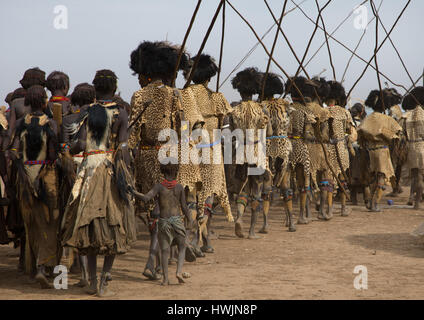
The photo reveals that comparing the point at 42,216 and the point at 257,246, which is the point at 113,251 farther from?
the point at 257,246

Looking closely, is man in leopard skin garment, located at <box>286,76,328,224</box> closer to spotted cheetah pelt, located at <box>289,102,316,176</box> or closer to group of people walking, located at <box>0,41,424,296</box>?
spotted cheetah pelt, located at <box>289,102,316,176</box>

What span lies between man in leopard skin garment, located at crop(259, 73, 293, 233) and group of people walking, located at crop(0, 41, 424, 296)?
0.02m

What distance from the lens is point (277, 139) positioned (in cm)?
945

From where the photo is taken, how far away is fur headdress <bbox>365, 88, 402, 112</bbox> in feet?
41.3

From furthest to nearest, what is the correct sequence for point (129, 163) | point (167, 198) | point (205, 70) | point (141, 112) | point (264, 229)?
point (264, 229), point (205, 70), point (129, 163), point (141, 112), point (167, 198)

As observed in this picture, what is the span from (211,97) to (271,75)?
218 centimetres

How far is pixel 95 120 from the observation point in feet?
17.8

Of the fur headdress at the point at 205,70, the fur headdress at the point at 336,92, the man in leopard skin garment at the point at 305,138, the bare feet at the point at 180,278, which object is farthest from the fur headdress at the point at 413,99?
the bare feet at the point at 180,278

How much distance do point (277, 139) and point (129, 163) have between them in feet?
11.7

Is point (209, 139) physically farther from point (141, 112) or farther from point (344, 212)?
point (344, 212)

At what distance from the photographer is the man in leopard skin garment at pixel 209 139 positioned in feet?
24.3

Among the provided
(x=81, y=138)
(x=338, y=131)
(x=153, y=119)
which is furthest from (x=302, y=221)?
(x=81, y=138)

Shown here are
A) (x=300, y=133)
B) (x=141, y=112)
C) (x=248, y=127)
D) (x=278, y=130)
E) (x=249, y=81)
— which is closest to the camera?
(x=141, y=112)

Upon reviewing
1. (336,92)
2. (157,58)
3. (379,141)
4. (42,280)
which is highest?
(336,92)
